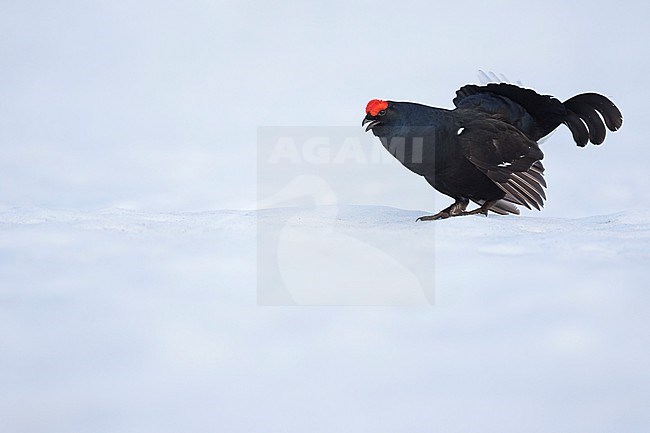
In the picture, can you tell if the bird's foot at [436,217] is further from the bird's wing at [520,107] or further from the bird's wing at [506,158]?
the bird's wing at [520,107]

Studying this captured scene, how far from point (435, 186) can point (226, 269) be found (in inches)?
46.3

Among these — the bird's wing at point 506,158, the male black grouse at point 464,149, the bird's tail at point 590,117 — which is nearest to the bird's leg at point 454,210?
Answer: the male black grouse at point 464,149

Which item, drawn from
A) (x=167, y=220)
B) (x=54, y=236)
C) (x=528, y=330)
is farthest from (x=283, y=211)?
(x=528, y=330)

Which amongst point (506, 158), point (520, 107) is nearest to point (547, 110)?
point (520, 107)

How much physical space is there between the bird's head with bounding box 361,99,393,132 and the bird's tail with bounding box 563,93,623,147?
794mm

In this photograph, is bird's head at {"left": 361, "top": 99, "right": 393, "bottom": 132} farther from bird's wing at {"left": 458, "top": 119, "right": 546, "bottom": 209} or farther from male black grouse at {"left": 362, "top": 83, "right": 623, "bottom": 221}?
bird's wing at {"left": 458, "top": 119, "right": 546, "bottom": 209}

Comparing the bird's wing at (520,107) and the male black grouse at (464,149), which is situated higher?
the bird's wing at (520,107)

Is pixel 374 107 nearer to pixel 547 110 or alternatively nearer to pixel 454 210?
pixel 454 210

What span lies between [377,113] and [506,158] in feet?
1.65

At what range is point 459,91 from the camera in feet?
10.6

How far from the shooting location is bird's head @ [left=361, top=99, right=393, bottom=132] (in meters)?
2.70

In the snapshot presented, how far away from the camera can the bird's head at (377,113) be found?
2697mm

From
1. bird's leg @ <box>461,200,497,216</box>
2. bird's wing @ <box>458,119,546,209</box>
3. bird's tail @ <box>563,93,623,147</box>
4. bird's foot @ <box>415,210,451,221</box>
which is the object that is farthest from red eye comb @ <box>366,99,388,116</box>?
bird's tail @ <box>563,93,623,147</box>

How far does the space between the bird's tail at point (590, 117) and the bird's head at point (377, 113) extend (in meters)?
0.79
